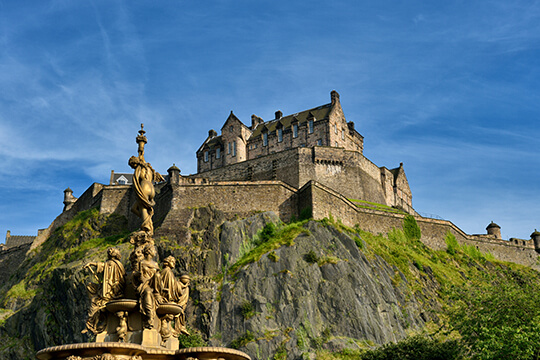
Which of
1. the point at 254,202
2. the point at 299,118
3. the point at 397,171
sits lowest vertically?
the point at 254,202

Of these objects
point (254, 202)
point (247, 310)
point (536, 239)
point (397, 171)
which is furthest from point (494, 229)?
point (247, 310)

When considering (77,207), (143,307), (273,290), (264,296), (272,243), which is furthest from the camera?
(77,207)

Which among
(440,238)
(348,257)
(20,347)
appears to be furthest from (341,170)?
(20,347)

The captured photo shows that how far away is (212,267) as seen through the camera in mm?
46312

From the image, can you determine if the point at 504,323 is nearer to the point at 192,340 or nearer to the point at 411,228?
the point at 192,340

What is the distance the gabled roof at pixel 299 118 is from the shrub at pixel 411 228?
15.2 meters

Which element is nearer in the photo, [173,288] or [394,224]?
[173,288]

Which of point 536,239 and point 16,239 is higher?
point 16,239

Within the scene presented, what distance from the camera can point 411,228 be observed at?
196 feet

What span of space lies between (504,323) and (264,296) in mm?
21389

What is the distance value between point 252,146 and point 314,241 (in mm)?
24915

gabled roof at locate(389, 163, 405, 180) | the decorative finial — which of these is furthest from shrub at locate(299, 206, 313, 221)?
the decorative finial

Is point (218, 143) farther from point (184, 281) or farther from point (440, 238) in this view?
point (184, 281)

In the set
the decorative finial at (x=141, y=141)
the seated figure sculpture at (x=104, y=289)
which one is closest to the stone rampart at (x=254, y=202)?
the decorative finial at (x=141, y=141)
